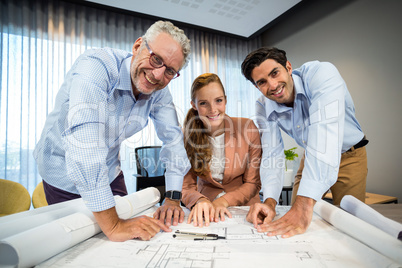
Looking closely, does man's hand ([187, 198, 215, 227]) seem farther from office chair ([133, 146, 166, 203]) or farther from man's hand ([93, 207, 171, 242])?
office chair ([133, 146, 166, 203])

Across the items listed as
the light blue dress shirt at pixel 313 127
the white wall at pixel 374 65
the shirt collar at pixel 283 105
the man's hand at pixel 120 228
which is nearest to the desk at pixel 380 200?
the white wall at pixel 374 65

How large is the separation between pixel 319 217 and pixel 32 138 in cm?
350

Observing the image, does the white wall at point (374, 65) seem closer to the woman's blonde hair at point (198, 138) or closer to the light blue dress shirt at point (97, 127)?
the woman's blonde hair at point (198, 138)

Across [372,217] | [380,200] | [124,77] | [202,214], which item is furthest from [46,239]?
[380,200]

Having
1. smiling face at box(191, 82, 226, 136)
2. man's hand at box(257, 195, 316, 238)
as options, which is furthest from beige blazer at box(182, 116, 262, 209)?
man's hand at box(257, 195, 316, 238)

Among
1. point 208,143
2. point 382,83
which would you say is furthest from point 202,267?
point 382,83

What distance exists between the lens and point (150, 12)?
3441 mm

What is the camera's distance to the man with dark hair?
0.91 metres

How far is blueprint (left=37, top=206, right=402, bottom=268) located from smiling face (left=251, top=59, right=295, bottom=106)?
730mm

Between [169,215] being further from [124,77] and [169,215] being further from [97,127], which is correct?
[124,77]

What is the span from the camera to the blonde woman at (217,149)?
4.65 feet

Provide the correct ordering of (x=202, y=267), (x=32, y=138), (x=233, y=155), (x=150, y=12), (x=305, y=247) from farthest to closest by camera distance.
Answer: (x=150, y=12) → (x=32, y=138) → (x=233, y=155) → (x=305, y=247) → (x=202, y=267)

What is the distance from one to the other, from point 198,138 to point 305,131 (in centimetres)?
65

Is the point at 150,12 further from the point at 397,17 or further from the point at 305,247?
the point at 305,247
